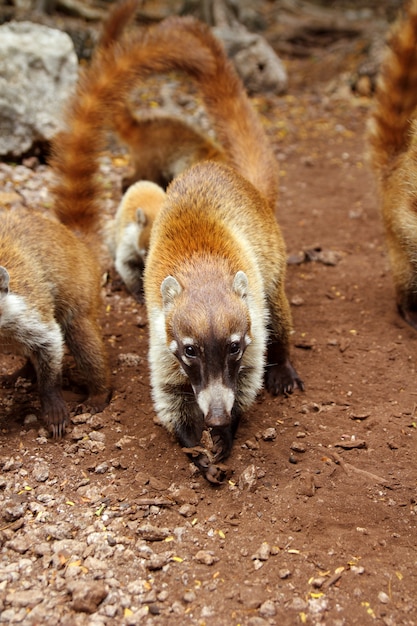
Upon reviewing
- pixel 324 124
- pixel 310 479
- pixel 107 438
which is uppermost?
pixel 310 479

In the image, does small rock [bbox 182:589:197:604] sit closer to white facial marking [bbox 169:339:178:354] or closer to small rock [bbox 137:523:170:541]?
small rock [bbox 137:523:170:541]

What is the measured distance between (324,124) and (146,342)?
654 cm

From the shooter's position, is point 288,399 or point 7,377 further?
point 7,377

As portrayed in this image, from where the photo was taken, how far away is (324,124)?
10430 millimetres

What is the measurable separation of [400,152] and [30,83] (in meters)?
4.64

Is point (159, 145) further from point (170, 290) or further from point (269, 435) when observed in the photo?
point (269, 435)

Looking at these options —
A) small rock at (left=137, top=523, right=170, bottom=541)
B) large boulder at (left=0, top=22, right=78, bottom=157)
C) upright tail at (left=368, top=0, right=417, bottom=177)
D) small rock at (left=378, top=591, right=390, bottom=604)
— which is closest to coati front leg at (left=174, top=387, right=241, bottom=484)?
small rock at (left=137, top=523, right=170, bottom=541)

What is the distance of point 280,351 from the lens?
4816 millimetres

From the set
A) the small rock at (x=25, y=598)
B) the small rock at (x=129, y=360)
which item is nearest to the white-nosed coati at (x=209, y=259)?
the small rock at (x=129, y=360)

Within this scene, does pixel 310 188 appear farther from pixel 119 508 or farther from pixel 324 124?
pixel 119 508

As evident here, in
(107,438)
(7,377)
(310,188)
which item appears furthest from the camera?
(310,188)

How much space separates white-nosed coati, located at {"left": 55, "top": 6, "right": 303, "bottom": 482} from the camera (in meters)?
3.46

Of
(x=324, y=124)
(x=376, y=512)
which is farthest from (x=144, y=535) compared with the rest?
(x=324, y=124)

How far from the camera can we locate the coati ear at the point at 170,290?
366cm
